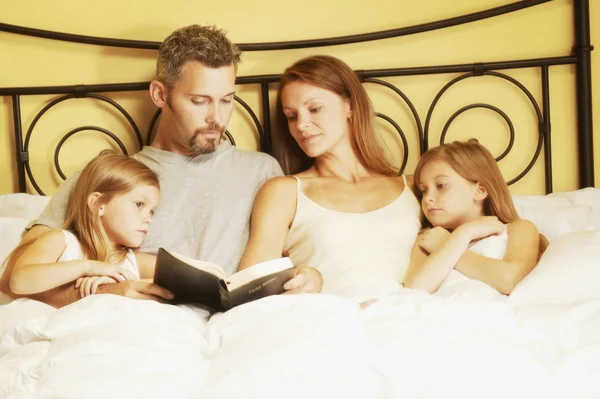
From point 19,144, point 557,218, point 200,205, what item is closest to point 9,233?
point 19,144

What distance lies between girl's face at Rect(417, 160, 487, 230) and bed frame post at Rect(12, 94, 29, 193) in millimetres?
1240

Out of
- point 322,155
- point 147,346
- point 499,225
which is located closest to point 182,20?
point 322,155

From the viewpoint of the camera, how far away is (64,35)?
2150 millimetres

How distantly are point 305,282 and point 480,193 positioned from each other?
0.61 m

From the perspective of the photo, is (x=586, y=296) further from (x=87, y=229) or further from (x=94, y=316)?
(x=87, y=229)

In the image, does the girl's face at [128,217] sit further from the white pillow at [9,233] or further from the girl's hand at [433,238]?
the girl's hand at [433,238]

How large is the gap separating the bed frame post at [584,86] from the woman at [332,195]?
27.1 inches

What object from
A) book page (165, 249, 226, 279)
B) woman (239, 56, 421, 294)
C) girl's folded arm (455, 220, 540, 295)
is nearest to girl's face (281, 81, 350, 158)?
woman (239, 56, 421, 294)

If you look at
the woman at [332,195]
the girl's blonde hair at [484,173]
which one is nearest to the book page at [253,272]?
the woman at [332,195]

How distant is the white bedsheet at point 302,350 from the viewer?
1.08 metres

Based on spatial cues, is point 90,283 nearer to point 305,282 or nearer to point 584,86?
point 305,282

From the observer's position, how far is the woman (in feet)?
6.05

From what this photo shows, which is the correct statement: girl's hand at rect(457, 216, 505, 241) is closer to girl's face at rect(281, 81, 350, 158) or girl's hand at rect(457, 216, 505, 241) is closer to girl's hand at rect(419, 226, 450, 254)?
girl's hand at rect(419, 226, 450, 254)

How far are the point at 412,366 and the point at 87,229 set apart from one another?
98 cm
